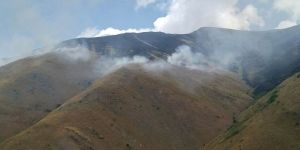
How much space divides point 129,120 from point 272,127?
193 ft

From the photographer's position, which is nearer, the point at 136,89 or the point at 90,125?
the point at 90,125

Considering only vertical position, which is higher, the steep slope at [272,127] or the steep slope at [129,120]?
the steep slope at [272,127]

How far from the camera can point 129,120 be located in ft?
547

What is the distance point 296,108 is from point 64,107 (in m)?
81.4

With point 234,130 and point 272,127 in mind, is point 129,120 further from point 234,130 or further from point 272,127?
point 272,127

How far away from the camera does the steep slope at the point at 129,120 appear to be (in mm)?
144500

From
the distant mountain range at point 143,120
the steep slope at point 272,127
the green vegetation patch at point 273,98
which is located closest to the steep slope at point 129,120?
the distant mountain range at point 143,120

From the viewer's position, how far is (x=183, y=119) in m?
177

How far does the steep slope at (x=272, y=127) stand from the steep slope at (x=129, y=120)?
76.8 ft

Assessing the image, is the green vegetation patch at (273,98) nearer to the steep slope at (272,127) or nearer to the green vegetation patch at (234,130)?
the steep slope at (272,127)

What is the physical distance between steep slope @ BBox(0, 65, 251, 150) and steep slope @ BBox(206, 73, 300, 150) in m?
23.4

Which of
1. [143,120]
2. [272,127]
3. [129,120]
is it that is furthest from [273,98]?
[129,120]

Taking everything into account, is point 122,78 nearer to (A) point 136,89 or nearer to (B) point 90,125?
(A) point 136,89

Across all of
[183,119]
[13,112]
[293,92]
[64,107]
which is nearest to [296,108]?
[293,92]
